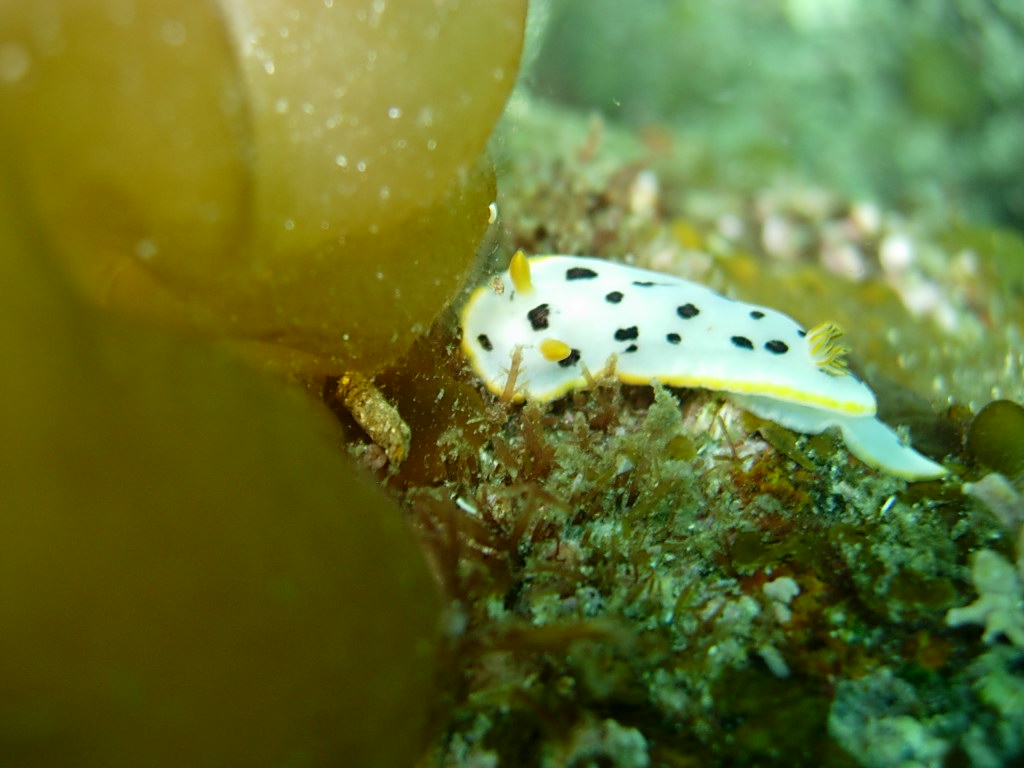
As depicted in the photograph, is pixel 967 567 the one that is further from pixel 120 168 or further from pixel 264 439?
pixel 120 168

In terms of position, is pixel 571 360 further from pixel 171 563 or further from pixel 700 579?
pixel 171 563

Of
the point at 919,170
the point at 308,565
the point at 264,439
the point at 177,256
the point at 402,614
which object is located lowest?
the point at 919,170

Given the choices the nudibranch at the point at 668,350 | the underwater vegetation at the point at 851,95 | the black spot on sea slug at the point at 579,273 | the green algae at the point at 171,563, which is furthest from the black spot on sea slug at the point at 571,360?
the underwater vegetation at the point at 851,95

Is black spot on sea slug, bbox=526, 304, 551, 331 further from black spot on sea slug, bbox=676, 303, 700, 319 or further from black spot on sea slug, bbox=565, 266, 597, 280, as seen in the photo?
black spot on sea slug, bbox=676, 303, 700, 319

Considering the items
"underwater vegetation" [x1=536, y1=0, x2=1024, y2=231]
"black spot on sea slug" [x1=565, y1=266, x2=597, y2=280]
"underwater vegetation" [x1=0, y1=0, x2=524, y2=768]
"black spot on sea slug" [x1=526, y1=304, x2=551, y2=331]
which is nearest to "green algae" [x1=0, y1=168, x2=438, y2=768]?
"underwater vegetation" [x1=0, y1=0, x2=524, y2=768]

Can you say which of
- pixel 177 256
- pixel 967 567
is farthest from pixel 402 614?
pixel 967 567

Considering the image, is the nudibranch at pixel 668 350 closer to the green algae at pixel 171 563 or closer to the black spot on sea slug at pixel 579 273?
the black spot on sea slug at pixel 579 273
